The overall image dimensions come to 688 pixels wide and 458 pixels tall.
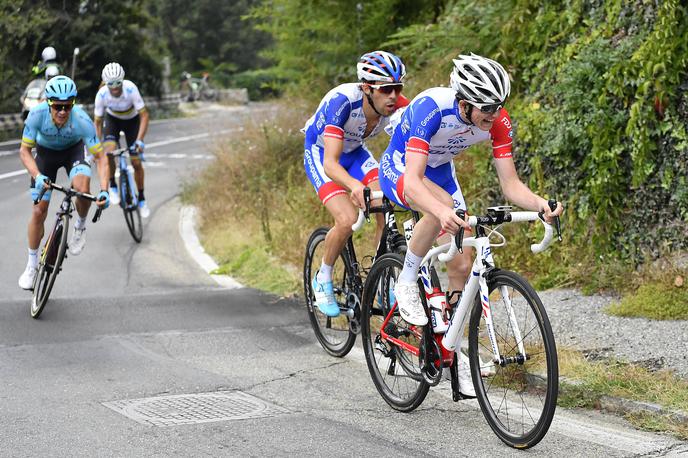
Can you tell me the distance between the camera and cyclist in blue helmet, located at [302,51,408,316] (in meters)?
7.45

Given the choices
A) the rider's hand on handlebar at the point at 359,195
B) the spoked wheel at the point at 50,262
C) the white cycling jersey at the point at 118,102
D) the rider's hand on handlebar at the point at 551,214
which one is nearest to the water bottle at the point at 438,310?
the rider's hand on handlebar at the point at 359,195

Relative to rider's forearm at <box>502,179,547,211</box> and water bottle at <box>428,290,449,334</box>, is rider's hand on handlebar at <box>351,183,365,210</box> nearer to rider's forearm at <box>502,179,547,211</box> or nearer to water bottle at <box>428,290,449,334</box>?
water bottle at <box>428,290,449,334</box>

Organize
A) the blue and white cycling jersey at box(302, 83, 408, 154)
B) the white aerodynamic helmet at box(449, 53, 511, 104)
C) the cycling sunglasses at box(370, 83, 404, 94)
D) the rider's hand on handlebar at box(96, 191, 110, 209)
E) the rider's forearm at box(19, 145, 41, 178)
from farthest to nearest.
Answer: the rider's forearm at box(19, 145, 41, 178) < the rider's hand on handlebar at box(96, 191, 110, 209) < the blue and white cycling jersey at box(302, 83, 408, 154) < the cycling sunglasses at box(370, 83, 404, 94) < the white aerodynamic helmet at box(449, 53, 511, 104)

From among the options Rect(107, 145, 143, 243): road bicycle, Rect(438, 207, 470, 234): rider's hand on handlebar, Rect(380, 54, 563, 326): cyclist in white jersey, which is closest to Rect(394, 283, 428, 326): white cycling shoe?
Rect(380, 54, 563, 326): cyclist in white jersey

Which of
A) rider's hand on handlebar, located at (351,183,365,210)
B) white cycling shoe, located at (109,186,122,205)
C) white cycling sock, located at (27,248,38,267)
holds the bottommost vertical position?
white cycling shoe, located at (109,186,122,205)

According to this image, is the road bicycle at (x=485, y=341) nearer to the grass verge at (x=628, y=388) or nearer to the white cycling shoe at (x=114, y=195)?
the grass verge at (x=628, y=388)

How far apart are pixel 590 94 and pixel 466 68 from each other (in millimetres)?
3963

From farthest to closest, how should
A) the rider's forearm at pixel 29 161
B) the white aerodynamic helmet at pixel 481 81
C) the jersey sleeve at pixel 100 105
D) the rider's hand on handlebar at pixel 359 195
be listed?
the jersey sleeve at pixel 100 105 → the rider's forearm at pixel 29 161 → the rider's hand on handlebar at pixel 359 195 → the white aerodynamic helmet at pixel 481 81

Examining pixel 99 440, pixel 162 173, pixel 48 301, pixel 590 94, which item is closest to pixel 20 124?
pixel 162 173

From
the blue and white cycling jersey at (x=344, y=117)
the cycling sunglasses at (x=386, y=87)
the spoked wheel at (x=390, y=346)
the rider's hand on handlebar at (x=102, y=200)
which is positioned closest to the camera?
the spoked wheel at (x=390, y=346)

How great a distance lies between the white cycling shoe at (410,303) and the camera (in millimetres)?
6453

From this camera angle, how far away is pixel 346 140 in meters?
7.98

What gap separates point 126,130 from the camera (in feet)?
48.3

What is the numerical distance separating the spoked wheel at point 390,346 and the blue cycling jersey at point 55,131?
4096 mm
